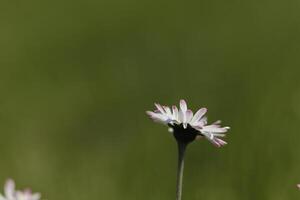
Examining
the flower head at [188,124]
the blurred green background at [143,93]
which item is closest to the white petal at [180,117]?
the flower head at [188,124]

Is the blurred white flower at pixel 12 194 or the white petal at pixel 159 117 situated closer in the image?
the blurred white flower at pixel 12 194

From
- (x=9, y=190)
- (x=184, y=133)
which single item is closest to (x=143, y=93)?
(x=184, y=133)

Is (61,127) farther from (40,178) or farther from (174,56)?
(174,56)

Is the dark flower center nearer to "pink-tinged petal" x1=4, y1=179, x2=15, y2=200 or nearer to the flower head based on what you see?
the flower head

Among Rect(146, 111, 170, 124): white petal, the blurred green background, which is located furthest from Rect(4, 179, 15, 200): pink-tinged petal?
the blurred green background

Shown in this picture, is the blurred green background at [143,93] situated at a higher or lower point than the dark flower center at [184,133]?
higher

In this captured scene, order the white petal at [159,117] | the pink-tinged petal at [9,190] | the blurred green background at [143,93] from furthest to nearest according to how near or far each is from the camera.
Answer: the blurred green background at [143,93], the white petal at [159,117], the pink-tinged petal at [9,190]

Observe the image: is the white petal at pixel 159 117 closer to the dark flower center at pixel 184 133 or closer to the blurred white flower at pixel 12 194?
the dark flower center at pixel 184 133

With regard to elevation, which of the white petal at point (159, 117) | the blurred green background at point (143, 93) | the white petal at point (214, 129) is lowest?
the white petal at point (159, 117)
